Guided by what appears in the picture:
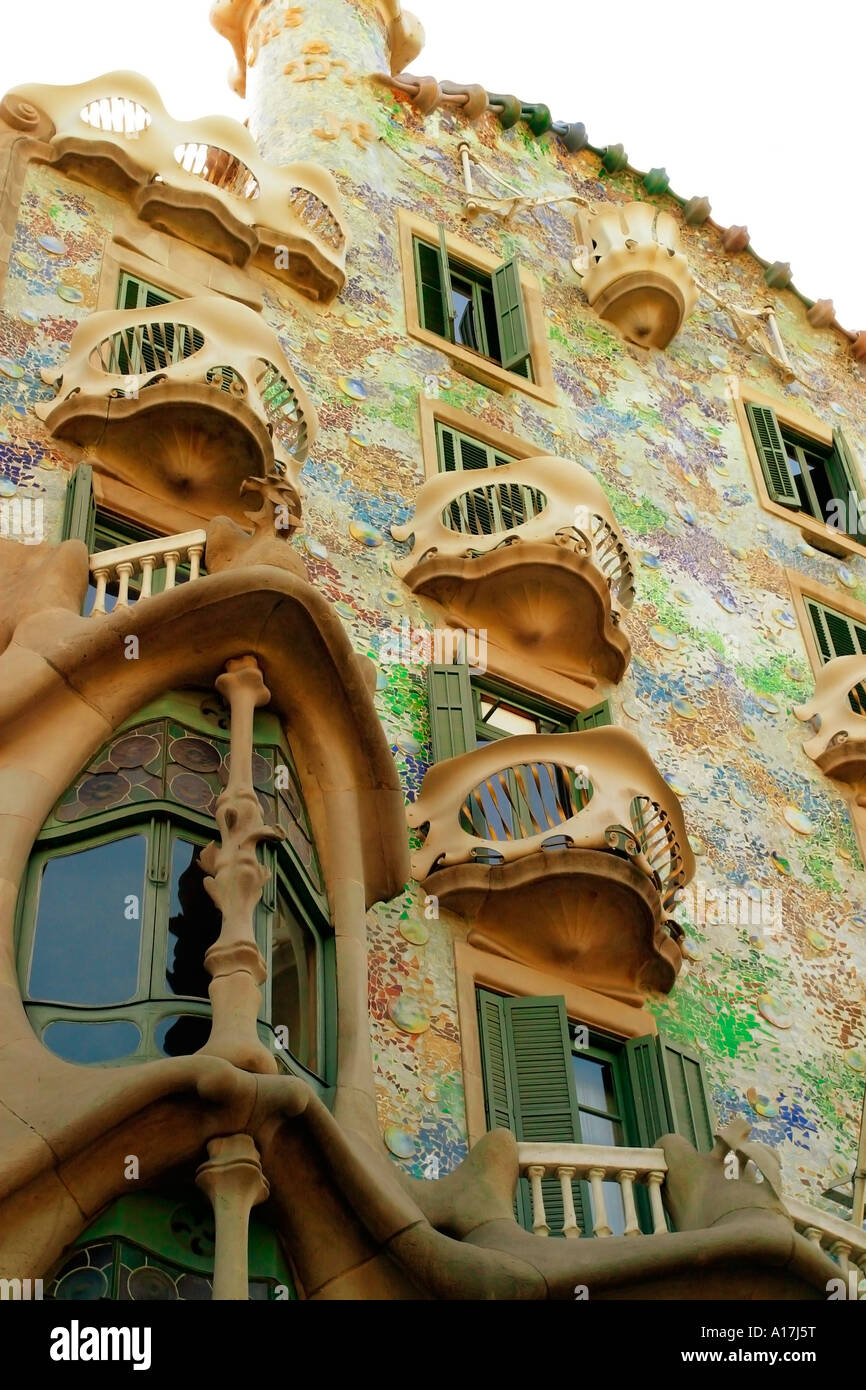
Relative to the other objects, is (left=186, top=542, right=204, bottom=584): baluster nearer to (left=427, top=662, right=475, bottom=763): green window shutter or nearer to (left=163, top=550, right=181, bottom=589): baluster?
(left=163, top=550, right=181, bottom=589): baluster

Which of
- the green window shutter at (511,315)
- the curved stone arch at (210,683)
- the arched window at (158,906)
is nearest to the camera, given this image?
the arched window at (158,906)

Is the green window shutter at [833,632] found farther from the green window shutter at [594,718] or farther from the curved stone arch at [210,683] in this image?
the curved stone arch at [210,683]

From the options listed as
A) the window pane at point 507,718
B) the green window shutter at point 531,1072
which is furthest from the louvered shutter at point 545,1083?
the window pane at point 507,718

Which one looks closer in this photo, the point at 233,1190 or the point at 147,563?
the point at 233,1190

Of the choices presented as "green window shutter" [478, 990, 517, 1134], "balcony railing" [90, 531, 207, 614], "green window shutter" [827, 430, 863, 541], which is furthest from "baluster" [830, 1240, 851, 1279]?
"green window shutter" [827, 430, 863, 541]

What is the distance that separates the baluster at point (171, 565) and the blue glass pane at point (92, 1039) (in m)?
2.93

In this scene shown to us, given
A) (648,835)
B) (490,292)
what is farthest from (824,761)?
(490,292)

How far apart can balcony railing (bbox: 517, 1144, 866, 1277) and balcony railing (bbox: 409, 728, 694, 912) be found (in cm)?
232

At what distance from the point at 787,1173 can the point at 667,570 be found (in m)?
5.79

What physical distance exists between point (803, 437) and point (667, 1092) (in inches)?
386

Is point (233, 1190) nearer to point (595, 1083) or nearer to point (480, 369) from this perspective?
point (595, 1083)

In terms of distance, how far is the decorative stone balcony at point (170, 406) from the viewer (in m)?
12.5

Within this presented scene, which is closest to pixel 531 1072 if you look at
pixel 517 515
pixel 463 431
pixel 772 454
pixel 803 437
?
pixel 517 515

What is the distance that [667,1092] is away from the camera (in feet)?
36.2
